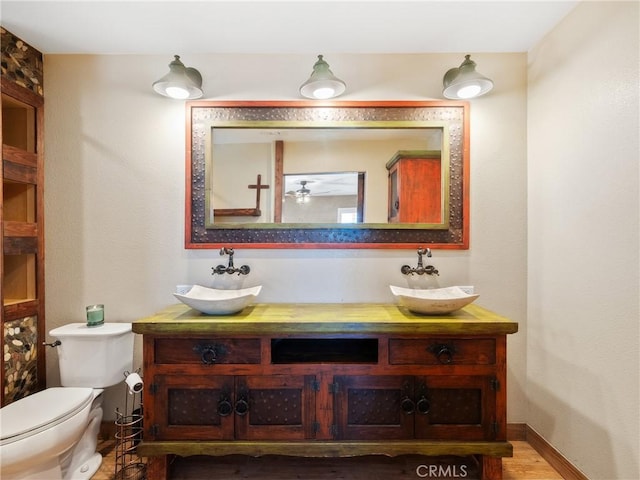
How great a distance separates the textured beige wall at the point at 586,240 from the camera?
1257mm

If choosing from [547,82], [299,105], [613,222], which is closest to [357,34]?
[299,105]

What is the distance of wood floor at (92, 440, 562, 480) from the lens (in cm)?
154

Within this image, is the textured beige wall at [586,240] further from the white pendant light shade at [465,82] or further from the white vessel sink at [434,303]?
the white vessel sink at [434,303]

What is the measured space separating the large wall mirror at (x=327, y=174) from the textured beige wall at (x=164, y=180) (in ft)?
0.29

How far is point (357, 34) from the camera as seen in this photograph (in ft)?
5.65

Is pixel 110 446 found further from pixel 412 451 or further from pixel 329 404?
pixel 412 451

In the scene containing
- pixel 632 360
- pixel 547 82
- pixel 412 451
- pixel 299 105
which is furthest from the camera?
pixel 299 105

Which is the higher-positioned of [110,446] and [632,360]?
[632,360]

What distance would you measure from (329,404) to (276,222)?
1.06 meters

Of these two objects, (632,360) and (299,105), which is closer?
(632,360)

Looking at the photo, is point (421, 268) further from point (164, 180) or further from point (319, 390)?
point (164, 180)

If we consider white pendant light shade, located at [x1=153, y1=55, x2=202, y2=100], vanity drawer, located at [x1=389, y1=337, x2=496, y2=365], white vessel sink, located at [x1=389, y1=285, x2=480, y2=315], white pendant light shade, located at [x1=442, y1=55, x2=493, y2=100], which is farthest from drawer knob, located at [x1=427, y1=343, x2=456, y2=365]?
white pendant light shade, located at [x1=153, y1=55, x2=202, y2=100]

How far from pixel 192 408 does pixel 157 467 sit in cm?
33

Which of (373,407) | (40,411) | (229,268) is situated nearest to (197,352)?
(229,268)
